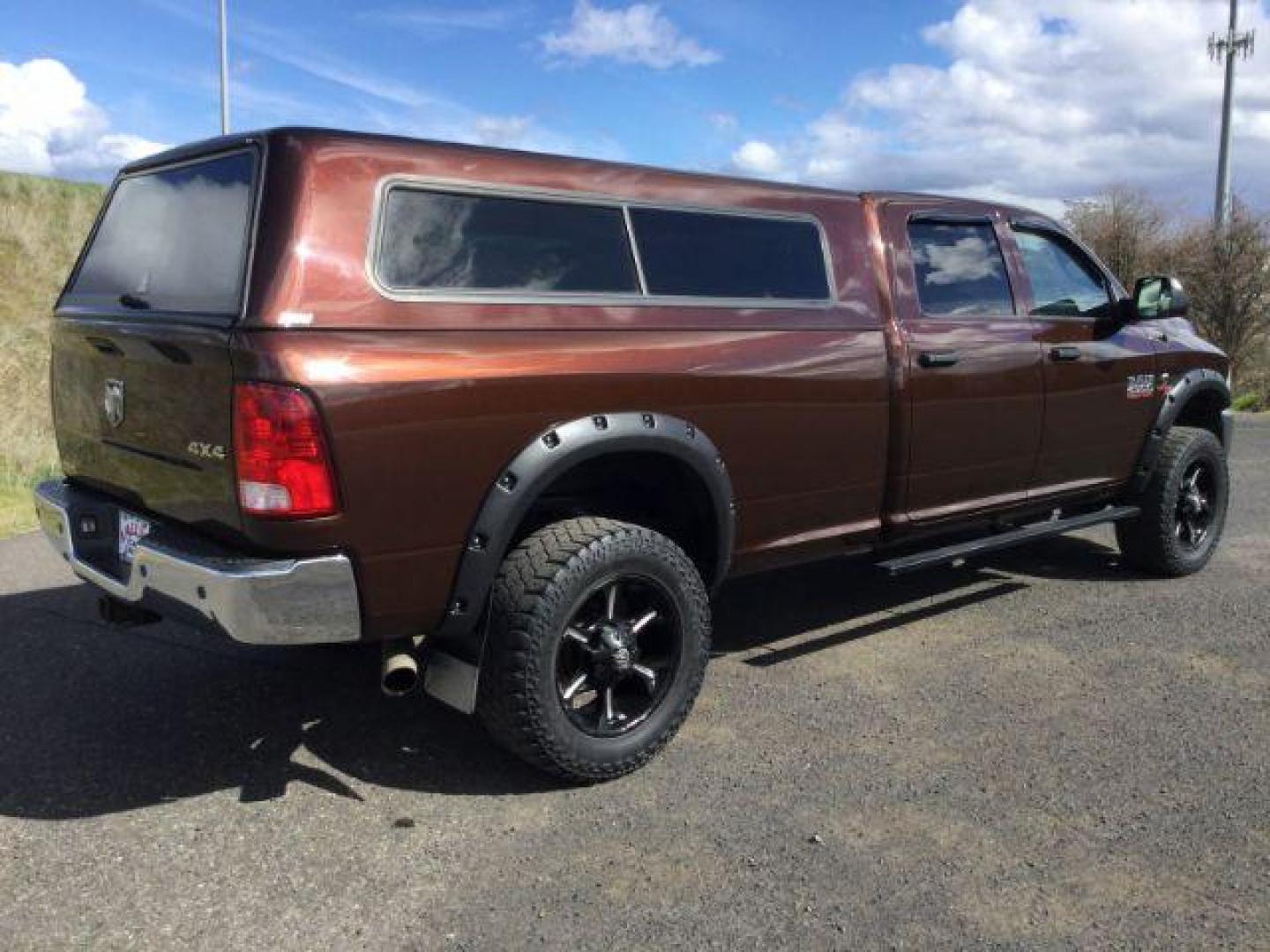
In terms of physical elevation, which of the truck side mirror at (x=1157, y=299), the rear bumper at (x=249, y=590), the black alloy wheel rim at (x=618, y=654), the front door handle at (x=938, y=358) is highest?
the truck side mirror at (x=1157, y=299)

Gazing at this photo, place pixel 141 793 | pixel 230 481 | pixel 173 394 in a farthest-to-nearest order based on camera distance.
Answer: pixel 141 793, pixel 173 394, pixel 230 481

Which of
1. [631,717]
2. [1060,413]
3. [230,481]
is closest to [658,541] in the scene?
[631,717]

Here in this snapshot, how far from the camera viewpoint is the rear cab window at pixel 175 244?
3084 millimetres

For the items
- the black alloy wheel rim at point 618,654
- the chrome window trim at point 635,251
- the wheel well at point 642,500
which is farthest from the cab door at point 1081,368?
the black alloy wheel rim at point 618,654

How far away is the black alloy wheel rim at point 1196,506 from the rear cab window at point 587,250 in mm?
2908

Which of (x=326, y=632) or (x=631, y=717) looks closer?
(x=326, y=632)

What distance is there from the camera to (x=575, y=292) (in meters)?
3.43

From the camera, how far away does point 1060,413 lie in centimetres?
510

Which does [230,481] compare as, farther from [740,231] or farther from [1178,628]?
[1178,628]

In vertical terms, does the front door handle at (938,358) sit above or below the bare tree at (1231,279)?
below

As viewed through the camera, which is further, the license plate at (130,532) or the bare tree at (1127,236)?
the bare tree at (1127,236)

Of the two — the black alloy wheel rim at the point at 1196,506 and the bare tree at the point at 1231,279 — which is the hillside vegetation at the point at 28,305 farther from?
the bare tree at the point at 1231,279

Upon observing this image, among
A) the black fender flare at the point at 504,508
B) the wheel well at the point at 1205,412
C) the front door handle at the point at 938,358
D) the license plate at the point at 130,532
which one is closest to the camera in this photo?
the black fender flare at the point at 504,508

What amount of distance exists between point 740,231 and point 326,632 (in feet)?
6.82
